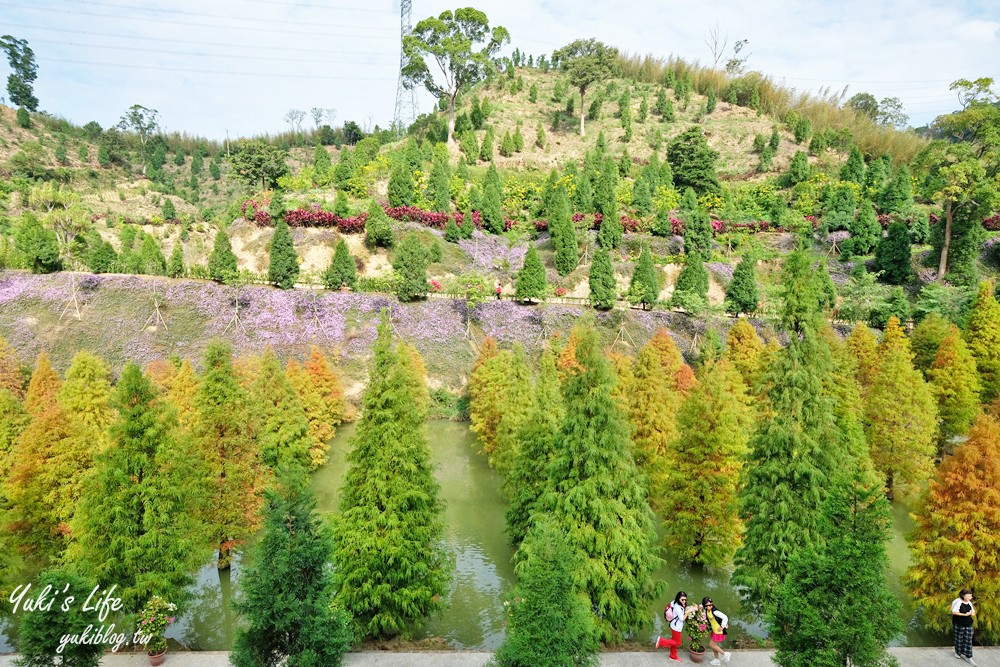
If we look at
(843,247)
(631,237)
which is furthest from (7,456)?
(843,247)

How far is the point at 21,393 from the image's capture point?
86.8 ft

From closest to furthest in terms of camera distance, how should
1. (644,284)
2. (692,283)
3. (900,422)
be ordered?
1. (900,422)
2. (644,284)
3. (692,283)

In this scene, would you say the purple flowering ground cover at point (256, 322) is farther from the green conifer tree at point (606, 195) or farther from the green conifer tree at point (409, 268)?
the green conifer tree at point (606, 195)

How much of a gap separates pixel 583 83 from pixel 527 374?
183 ft

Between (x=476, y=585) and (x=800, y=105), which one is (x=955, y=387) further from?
(x=800, y=105)

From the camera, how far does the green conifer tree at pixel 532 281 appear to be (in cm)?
3847

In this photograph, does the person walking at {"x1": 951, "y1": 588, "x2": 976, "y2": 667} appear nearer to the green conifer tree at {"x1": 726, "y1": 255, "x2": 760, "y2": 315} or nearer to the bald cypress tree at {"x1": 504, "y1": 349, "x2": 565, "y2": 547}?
the bald cypress tree at {"x1": 504, "y1": 349, "x2": 565, "y2": 547}

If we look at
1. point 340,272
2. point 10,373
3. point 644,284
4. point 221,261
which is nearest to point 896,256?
point 644,284

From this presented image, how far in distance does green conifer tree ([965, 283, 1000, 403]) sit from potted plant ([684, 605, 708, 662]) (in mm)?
24975

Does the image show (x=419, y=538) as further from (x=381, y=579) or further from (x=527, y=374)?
(x=527, y=374)

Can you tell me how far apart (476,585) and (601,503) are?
7.38m

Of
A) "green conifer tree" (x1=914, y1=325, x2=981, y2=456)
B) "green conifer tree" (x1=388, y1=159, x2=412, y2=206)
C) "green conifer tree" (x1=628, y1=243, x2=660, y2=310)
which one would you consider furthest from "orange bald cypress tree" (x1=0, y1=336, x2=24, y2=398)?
"green conifer tree" (x1=914, y1=325, x2=981, y2=456)

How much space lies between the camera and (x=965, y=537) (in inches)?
563

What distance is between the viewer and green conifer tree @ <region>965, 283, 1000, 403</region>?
90.8ft
